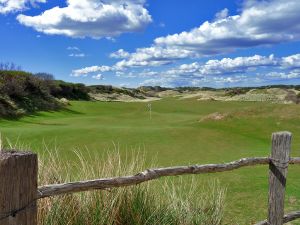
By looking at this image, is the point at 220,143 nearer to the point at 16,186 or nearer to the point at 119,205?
the point at 119,205

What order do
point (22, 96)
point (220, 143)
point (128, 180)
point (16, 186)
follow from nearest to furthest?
1. point (16, 186)
2. point (128, 180)
3. point (220, 143)
4. point (22, 96)

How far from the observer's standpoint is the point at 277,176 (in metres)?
5.59

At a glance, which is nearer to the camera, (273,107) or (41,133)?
(41,133)

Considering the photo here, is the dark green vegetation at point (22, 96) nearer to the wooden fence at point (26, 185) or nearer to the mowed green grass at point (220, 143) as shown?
the mowed green grass at point (220, 143)

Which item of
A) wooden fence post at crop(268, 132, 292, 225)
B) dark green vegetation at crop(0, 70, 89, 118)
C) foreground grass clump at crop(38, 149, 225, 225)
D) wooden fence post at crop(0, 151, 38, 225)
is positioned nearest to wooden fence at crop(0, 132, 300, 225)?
wooden fence post at crop(0, 151, 38, 225)

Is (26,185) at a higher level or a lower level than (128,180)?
higher

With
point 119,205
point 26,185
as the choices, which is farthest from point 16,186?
point 119,205

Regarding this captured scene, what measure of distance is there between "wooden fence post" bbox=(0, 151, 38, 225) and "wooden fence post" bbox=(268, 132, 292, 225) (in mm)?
3326

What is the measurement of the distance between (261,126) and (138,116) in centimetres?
1725

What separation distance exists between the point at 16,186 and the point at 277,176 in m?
3.54

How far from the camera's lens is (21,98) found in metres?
39.9

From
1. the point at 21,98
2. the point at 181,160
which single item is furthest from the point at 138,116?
the point at 181,160

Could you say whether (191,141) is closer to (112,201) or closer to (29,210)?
(112,201)

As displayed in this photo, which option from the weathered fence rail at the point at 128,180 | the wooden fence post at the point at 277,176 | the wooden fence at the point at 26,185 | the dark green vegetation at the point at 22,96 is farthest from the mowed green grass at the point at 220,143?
the dark green vegetation at the point at 22,96
